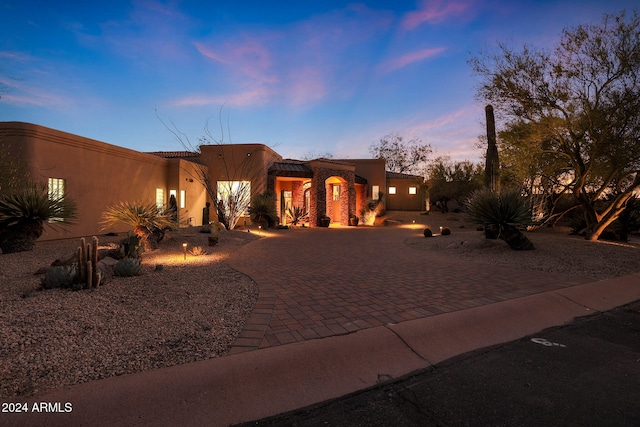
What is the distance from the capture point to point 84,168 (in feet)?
37.3

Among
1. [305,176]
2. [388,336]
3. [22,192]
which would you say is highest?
[305,176]

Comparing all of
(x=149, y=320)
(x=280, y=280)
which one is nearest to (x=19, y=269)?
(x=149, y=320)

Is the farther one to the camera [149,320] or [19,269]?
[19,269]

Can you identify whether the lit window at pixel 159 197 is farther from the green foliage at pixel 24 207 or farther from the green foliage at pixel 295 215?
the green foliage at pixel 295 215

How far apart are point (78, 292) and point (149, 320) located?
1.64m

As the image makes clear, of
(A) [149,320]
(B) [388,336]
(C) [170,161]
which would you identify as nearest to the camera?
(B) [388,336]

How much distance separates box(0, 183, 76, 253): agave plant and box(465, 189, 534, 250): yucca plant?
1241cm

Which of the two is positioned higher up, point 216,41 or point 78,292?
point 216,41

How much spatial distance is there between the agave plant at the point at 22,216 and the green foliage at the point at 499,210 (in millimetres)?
12376

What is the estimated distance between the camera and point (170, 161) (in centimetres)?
1622

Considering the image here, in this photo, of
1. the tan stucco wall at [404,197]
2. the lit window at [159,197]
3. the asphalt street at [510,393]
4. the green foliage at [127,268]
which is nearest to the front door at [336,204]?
the tan stucco wall at [404,197]

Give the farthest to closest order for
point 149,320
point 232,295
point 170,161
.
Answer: point 170,161 < point 232,295 < point 149,320

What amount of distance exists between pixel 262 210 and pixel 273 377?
555 inches

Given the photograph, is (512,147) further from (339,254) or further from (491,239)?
(339,254)
